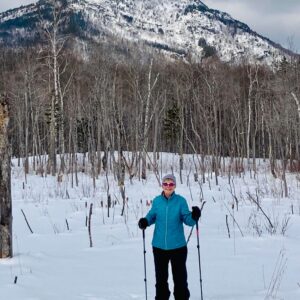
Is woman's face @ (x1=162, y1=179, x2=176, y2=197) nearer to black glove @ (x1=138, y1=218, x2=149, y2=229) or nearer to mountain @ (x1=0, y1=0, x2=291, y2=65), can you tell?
black glove @ (x1=138, y1=218, x2=149, y2=229)

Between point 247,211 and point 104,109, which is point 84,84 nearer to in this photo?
point 104,109

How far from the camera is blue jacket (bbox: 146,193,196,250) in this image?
5.00 metres

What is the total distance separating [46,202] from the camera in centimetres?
1469

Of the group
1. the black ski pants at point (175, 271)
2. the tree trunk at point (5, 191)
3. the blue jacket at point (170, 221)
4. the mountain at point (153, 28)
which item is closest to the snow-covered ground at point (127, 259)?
the tree trunk at point (5, 191)

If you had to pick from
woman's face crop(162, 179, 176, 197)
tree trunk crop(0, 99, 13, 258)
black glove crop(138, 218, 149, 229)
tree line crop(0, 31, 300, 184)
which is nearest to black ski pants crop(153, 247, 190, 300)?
black glove crop(138, 218, 149, 229)

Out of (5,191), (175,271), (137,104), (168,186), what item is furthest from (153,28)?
(175,271)

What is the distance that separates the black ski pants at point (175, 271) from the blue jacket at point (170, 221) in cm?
8

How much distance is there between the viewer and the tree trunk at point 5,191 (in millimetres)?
6691

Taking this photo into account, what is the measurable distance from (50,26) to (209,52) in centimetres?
2352

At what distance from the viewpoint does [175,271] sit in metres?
5.04

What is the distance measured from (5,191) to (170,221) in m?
2.96

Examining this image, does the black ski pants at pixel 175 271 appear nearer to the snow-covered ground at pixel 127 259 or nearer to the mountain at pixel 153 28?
the snow-covered ground at pixel 127 259

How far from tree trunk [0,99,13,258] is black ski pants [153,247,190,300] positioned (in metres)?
2.67

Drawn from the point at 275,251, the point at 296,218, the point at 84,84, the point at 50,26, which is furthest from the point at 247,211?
the point at 84,84
